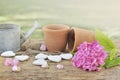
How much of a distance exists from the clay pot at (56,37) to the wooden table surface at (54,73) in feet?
0.48

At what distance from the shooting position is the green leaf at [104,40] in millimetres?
965

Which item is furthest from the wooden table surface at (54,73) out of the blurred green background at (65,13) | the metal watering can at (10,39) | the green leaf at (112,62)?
the blurred green background at (65,13)

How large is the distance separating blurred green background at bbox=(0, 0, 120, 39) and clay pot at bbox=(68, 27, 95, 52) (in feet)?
3.29

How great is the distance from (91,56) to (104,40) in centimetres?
12

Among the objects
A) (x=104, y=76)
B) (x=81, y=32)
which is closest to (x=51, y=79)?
(x=104, y=76)

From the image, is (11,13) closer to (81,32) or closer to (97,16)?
(97,16)

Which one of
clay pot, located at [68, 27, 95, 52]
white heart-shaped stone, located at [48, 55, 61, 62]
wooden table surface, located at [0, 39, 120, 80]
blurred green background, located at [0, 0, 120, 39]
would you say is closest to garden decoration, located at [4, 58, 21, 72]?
wooden table surface, located at [0, 39, 120, 80]

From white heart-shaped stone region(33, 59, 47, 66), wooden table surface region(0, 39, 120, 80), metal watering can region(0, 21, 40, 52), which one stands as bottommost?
wooden table surface region(0, 39, 120, 80)

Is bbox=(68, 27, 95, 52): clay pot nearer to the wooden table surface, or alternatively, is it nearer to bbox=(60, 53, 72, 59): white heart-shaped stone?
bbox=(60, 53, 72, 59): white heart-shaped stone

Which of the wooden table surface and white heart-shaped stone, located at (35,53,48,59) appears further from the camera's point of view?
white heart-shaped stone, located at (35,53,48,59)

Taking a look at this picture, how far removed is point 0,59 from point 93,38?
38 cm

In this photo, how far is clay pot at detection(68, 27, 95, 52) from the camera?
1.04m

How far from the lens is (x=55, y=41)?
106 cm

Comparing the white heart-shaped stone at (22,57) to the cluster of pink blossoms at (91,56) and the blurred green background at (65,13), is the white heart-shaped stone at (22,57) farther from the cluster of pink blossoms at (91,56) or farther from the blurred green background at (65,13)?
the blurred green background at (65,13)
